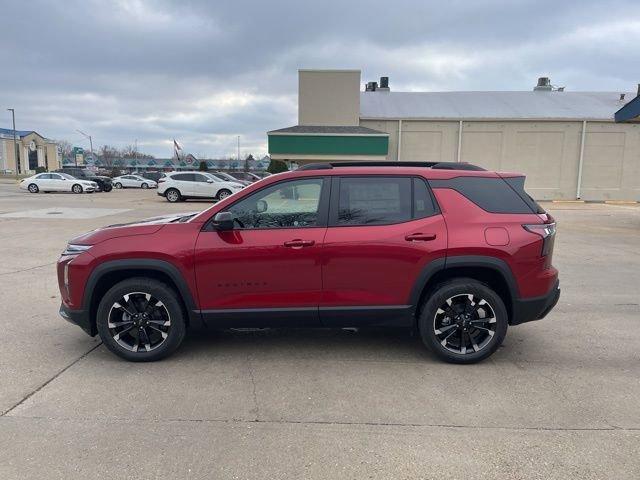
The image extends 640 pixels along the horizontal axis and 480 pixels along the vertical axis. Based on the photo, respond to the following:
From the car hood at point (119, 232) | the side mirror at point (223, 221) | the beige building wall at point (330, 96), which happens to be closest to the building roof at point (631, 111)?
the side mirror at point (223, 221)

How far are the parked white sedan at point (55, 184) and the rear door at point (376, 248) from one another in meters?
32.3

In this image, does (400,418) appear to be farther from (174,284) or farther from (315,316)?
(174,284)

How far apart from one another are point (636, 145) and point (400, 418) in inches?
1334

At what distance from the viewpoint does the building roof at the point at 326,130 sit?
2780cm

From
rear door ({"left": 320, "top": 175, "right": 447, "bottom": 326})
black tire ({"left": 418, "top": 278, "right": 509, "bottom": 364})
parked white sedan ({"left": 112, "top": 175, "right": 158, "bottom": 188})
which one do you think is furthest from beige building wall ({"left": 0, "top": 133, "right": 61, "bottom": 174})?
black tire ({"left": 418, "top": 278, "right": 509, "bottom": 364})

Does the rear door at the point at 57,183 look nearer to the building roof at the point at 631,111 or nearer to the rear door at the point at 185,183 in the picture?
the rear door at the point at 185,183

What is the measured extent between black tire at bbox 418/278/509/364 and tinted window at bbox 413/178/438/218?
667 millimetres

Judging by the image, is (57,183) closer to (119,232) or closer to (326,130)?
(326,130)

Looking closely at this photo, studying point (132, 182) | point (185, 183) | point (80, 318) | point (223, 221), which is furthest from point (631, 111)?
point (132, 182)

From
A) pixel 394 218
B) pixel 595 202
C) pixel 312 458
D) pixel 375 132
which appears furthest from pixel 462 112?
pixel 312 458

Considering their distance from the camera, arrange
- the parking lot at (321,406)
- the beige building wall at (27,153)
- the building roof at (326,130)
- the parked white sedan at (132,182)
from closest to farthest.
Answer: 1. the parking lot at (321,406)
2. the building roof at (326,130)
3. the parked white sedan at (132,182)
4. the beige building wall at (27,153)

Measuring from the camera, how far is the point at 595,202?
2986cm

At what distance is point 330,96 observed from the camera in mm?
30219

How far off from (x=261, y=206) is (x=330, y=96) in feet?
90.2
